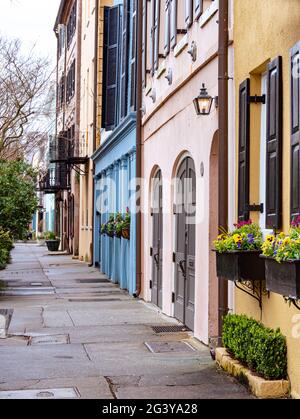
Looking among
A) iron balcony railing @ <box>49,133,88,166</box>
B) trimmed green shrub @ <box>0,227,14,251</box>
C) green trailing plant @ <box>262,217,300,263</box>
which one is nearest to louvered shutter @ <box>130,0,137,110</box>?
trimmed green shrub @ <box>0,227,14,251</box>

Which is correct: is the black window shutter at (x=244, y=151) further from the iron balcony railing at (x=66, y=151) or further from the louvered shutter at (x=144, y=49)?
the iron balcony railing at (x=66, y=151)

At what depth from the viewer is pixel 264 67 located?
7.72 metres

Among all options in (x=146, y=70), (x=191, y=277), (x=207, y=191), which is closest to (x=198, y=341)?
(x=191, y=277)

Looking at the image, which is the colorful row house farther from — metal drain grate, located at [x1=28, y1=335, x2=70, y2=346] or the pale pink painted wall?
metal drain grate, located at [x1=28, y1=335, x2=70, y2=346]

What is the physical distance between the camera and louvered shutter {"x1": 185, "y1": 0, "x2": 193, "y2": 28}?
11.0 metres

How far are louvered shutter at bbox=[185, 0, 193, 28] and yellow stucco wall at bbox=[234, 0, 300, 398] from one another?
2457 mm

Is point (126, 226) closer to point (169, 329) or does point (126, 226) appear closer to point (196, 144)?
point (169, 329)

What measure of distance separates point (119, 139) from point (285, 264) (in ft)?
45.2

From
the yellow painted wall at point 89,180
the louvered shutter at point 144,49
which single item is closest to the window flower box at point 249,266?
the louvered shutter at point 144,49

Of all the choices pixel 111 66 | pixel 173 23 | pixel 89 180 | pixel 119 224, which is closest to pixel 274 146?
pixel 173 23

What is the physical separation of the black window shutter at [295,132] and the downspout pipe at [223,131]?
223 cm

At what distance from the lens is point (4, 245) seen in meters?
16.5

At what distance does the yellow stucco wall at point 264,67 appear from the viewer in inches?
261

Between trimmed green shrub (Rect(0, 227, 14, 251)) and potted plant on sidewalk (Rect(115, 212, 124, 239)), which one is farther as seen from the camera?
potted plant on sidewalk (Rect(115, 212, 124, 239))
